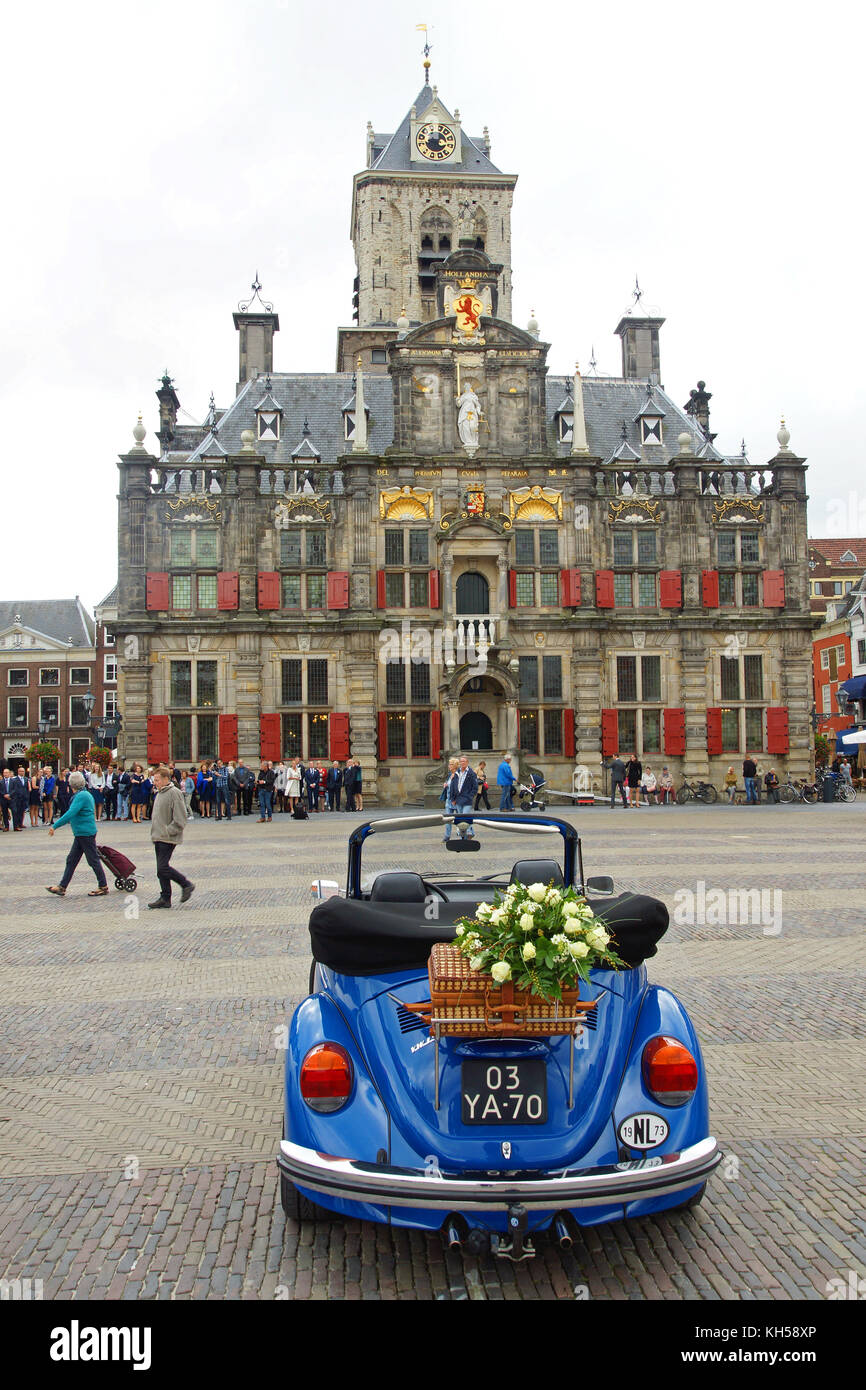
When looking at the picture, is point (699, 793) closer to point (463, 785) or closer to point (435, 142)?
point (463, 785)

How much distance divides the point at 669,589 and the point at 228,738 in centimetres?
1756

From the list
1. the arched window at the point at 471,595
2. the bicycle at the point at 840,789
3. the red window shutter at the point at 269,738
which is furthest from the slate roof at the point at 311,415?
the bicycle at the point at 840,789

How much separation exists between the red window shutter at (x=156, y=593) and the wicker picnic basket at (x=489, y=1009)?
34.8m

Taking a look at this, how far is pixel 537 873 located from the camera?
471 centimetres

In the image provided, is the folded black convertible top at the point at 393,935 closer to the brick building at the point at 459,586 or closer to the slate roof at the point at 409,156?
the brick building at the point at 459,586

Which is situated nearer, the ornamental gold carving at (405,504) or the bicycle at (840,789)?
the bicycle at (840,789)

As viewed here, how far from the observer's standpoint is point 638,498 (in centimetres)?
3906

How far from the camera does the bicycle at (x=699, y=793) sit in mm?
36875

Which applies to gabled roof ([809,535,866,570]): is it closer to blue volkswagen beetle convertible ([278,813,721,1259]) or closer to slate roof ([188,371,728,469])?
slate roof ([188,371,728,469])

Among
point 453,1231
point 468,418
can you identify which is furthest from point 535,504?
point 453,1231

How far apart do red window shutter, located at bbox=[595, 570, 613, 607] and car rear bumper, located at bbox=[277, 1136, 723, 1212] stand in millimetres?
35217

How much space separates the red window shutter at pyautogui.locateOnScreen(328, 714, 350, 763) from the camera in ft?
121

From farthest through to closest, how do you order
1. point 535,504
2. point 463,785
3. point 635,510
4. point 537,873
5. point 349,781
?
1. point 635,510
2. point 535,504
3. point 349,781
4. point 463,785
5. point 537,873
